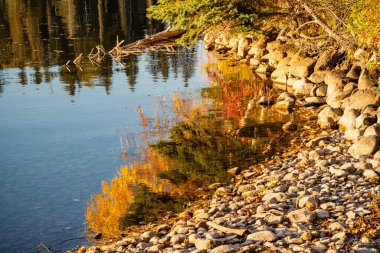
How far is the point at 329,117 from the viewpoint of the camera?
69.2ft

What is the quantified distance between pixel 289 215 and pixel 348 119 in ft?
30.0

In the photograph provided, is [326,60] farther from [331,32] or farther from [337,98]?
[337,98]

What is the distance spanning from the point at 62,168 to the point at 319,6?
14613 mm

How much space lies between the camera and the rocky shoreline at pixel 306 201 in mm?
10805

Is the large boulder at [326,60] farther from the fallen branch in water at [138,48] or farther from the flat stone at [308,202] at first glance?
the flat stone at [308,202]

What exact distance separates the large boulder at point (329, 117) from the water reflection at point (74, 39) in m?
12.0

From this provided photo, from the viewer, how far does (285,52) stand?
3319 cm

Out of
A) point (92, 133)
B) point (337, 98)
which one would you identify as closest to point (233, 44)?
point (337, 98)

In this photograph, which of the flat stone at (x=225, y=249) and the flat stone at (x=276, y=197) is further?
the flat stone at (x=276, y=197)

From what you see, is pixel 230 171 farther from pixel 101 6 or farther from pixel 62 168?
pixel 101 6

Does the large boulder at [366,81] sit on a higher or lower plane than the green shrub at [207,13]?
lower

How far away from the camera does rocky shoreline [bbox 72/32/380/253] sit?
1080cm

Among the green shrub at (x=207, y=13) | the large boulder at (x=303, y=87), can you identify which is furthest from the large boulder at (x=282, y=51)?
the large boulder at (x=303, y=87)

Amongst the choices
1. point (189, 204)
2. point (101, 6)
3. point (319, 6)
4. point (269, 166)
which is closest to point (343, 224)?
point (189, 204)
